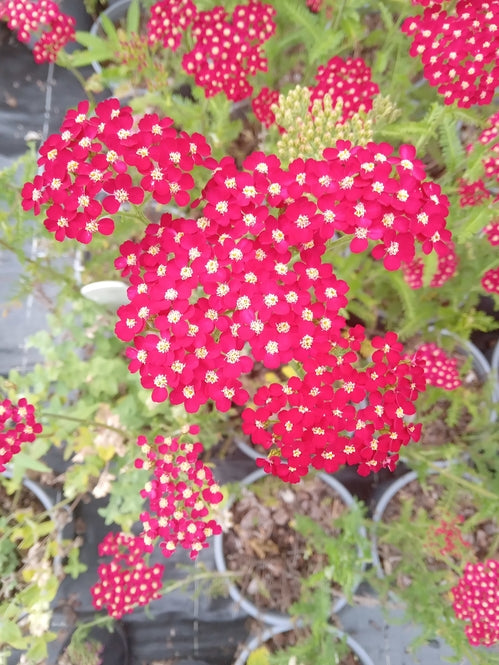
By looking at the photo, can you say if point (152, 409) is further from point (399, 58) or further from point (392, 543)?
point (399, 58)

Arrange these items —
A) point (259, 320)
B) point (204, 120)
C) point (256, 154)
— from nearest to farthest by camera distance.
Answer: point (259, 320) → point (256, 154) → point (204, 120)

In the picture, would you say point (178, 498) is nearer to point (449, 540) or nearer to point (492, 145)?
point (449, 540)

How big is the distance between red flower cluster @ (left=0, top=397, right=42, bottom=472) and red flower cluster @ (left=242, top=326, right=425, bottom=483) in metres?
0.69

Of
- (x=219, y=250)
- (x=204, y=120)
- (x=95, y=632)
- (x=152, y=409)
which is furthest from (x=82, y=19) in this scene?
(x=95, y=632)

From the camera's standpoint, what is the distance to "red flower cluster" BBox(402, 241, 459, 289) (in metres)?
1.96

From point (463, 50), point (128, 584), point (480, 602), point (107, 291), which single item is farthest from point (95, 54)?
point (480, 602)

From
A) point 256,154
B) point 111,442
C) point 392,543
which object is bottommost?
point 392,543

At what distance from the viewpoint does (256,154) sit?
4.20 ft

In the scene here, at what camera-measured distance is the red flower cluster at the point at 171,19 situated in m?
1.81

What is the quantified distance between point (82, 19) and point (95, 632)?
3376 millimetres

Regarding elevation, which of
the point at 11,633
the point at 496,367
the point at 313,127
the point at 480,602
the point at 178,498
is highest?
the point at 313,127

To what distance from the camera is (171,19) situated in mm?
1838

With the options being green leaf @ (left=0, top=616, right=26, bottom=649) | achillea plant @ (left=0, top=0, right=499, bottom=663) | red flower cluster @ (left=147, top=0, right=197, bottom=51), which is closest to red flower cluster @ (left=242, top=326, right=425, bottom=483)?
achillea plant @ (left=0, top=0, right=499, bottom=663)

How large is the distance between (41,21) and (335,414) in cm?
199
